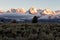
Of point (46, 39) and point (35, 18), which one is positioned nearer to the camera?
point (46, 39)

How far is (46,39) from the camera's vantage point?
1738cm

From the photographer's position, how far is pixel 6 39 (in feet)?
56.6

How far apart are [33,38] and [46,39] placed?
1067mm

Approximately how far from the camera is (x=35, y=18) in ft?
283

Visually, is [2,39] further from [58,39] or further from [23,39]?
[58,39]

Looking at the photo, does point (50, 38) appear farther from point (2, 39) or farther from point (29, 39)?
point (2, 39)

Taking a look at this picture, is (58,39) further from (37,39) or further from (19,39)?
(19,39)

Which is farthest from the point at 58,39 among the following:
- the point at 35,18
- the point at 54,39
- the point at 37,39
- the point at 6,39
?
the point at 35,18

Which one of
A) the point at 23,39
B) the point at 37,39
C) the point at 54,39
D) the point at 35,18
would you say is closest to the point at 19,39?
the point at 23,39

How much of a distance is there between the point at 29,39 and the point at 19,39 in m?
0.79

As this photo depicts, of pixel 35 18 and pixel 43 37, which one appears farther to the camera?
Result: pixel 35 18

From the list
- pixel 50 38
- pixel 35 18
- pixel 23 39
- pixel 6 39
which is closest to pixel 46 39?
pixel 50 38

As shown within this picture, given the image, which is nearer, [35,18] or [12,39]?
[12,39]

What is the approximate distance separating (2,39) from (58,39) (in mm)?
4359
